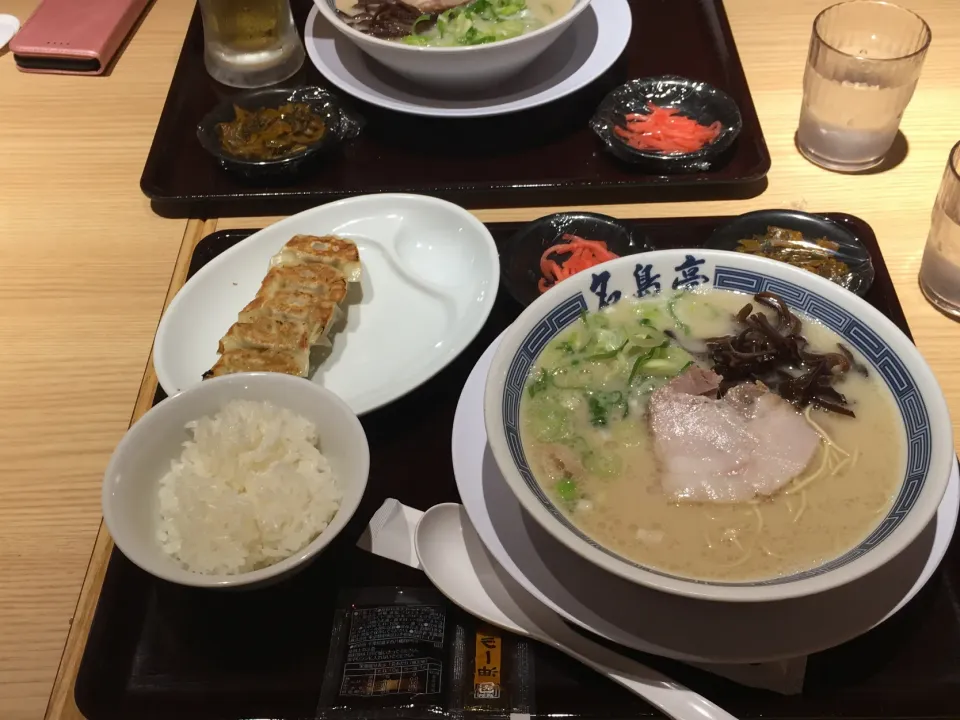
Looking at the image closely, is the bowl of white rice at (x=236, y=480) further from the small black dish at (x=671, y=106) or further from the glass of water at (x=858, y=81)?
the glass of water at (x=858, y=81)

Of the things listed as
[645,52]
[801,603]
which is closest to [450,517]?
[801,603]

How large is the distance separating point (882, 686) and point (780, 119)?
1558 millimetres

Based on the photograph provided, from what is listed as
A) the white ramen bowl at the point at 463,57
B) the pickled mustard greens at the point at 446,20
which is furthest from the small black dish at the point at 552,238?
the pickled mustard greens at the point at 446,20

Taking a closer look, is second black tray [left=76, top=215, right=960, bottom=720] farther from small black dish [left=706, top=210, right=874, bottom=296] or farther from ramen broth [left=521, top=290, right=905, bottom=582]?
small black dish [left=706, top=210, right=874, bottom=296]

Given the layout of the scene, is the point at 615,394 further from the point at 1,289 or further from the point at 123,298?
the point at 1,289

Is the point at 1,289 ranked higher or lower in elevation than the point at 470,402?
lower

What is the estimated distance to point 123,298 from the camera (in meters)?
1.83

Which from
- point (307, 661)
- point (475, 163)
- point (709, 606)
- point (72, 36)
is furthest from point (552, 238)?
point (72, 36)

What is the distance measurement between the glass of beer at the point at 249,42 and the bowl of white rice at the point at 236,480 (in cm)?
133

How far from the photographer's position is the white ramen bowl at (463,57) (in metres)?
1.98

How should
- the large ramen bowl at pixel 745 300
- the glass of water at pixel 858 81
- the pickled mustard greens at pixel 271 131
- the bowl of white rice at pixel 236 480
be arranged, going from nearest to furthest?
the large ramen bowl at pixel 745 300 < the bowl of white rice at pixel 236 480 < the glass of water at pixel 858 81 < the pickled mustard greens at pixel 271 131

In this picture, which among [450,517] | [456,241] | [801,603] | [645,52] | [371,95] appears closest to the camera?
[801,603]

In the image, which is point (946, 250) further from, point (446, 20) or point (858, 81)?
point (446, 20)

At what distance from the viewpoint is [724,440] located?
1248mm
